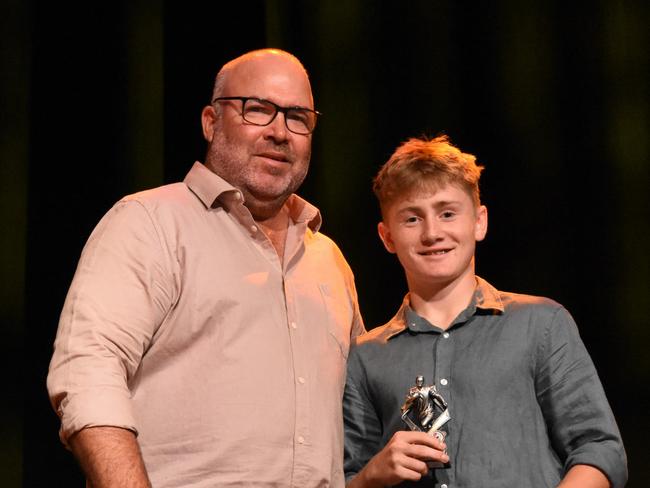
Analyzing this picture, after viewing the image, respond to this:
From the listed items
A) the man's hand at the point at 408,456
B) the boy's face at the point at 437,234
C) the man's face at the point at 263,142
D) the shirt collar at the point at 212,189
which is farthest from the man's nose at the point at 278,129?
the man's hand at the point at 408,456

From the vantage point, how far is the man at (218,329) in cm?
168

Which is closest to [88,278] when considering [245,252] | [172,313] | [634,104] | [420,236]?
[172,313]

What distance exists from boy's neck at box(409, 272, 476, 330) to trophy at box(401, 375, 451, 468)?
241mm

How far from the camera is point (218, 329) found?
1892 mm

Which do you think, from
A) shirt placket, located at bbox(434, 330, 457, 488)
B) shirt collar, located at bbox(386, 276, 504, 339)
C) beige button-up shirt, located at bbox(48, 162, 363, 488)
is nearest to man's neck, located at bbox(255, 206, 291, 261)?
beige button-up shirt, located at bbox(48, 162, 363, 488)

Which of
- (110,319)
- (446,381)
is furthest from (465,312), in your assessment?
(110,319)

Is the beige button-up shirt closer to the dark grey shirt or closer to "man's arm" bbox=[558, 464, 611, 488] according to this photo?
the dark grey shirt

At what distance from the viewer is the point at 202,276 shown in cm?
191

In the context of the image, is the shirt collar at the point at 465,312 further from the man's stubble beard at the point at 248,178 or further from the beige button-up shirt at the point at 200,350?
the man's stubble beard at the point at 248,178

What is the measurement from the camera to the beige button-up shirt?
1.72 metres

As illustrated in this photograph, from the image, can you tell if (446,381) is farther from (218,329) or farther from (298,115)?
(298,115)

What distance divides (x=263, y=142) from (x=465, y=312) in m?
0.60

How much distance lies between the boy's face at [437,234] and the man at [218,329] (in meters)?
0.22

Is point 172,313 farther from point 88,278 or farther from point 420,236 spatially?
point 420,236
